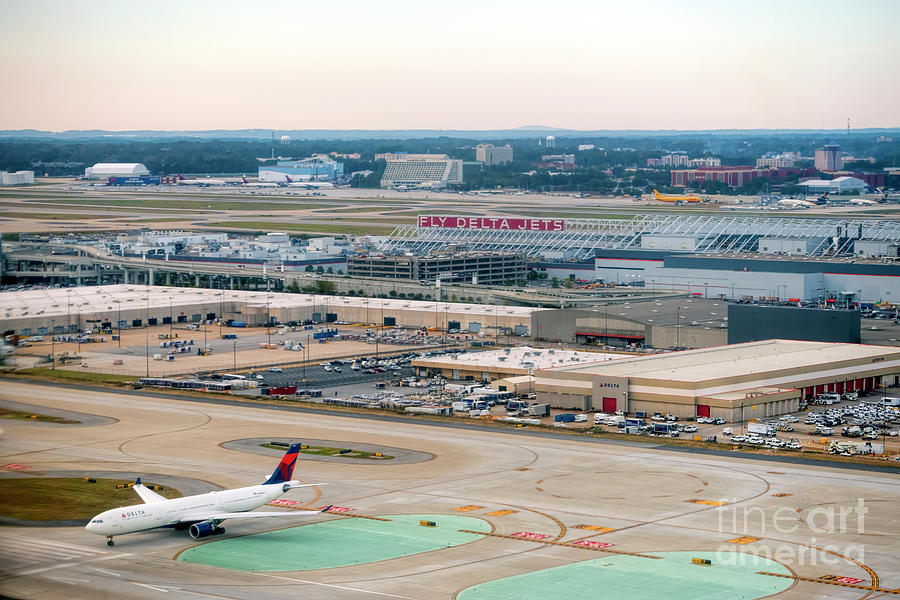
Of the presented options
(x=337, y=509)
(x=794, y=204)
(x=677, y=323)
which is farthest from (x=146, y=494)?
(x=794, y=204)

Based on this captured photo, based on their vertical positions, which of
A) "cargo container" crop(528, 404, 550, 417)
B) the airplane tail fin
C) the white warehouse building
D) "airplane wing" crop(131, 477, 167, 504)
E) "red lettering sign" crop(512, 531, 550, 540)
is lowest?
"cargo container" crop(528, 404, 550, 417)

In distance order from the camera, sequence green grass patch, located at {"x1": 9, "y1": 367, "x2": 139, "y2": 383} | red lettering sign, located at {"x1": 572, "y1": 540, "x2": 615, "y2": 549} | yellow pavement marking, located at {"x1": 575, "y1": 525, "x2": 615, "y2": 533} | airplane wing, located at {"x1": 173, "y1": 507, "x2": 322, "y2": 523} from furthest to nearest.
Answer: green grass patch, located at {"x1": 9, "y1": 367, "x2": 139, "y2": 383}
yellow pavement marking, located at {"x1": 575, "y1": 525, "x2": 615, "y2": 533}
airplane wing, located at {"x1": 173, "y1": 507, "x2": 322, "y2": 523}
red lettering sign, located at {"x1": 572, "y1": 540, "x2": 615, "y2": 549}

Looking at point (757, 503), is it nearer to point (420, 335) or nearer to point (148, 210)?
point (420, 335)

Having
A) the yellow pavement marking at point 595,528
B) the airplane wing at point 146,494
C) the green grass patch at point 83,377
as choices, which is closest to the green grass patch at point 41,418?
the green grass patch at point 83,377

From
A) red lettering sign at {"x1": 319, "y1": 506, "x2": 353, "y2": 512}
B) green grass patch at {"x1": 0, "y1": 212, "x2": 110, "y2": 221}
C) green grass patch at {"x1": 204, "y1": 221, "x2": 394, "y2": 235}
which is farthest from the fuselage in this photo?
green grass patch at {"x1": 204, "y1": 221, "x2": 394, "y2": 235}

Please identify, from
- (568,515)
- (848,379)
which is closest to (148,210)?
(848,379)

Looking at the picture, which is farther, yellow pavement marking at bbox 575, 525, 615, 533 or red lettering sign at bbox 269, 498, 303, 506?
red lettering sign at bbox 269, 498, 303, 506

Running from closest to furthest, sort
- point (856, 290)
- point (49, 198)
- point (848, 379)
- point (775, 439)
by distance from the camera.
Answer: point (775, 439) < point (848, 379) < point (856, 290) < point (49, 198)

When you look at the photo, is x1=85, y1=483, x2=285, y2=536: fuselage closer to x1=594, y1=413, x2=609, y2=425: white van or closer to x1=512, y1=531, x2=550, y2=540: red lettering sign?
x1=512, y1=531, x2=550, y2=540: red lettering sign
